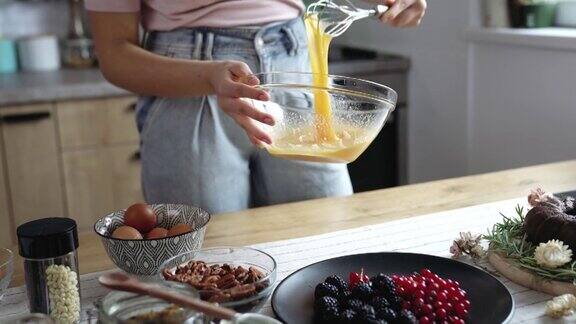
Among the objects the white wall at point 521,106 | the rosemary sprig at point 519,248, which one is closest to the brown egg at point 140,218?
the rosemary sprig at point 519,248

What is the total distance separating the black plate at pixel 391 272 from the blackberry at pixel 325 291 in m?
0.03

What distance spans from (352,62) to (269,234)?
1492mm

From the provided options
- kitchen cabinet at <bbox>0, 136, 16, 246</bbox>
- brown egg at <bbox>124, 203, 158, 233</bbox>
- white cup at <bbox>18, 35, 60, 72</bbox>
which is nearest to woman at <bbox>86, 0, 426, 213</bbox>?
brown egg at <bbox>124, 203, 158, 233</bbox>

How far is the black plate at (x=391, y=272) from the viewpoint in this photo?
0.89 m

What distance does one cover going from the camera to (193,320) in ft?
2.44

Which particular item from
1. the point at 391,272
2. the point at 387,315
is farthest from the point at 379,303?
the point at 391,272

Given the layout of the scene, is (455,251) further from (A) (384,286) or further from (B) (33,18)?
(B) (33,18)

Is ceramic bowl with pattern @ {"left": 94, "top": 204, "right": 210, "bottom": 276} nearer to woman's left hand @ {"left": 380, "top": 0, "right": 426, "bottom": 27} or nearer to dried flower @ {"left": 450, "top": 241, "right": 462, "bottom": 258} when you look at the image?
dried flower @ {"left": 450, "top": 241, "right": 462, "bottom": 258}

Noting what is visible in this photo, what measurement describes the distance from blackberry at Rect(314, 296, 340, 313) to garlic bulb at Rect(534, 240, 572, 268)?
0.30 m

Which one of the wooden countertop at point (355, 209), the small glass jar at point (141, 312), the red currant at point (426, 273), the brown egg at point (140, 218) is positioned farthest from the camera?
the wooden countertop at point (355, 209)

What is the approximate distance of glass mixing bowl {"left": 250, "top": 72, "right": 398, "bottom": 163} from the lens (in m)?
1.03

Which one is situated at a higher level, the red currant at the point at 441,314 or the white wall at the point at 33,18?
the white wall at the point at 33,18

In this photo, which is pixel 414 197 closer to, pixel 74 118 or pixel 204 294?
pixel 204 294

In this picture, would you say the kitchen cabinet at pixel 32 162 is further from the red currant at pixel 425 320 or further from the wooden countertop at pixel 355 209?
the red currant at pixel 425 320
